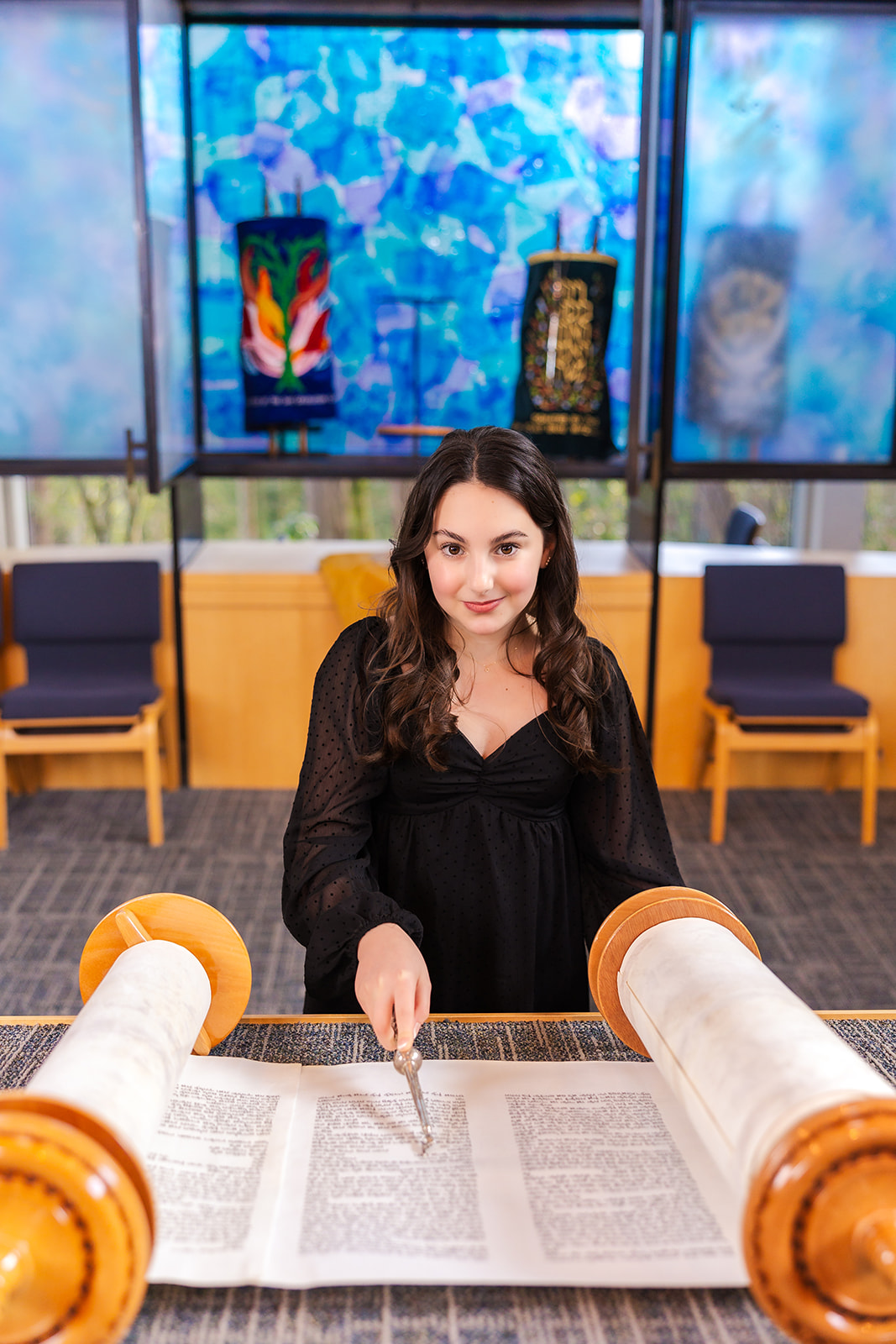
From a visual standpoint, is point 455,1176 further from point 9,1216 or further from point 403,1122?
point 9,1216

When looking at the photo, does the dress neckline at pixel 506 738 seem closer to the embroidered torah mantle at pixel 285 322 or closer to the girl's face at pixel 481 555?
the girl's face at pixel 481 555

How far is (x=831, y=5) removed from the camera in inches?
133

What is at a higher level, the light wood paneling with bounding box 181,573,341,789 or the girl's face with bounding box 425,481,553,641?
the girl's face with bounding box 425,481,553,641

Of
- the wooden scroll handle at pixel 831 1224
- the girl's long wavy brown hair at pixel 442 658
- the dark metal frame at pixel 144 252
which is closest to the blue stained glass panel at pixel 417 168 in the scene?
the dark metal frame at pixel 144 252

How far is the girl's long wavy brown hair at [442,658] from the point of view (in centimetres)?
130

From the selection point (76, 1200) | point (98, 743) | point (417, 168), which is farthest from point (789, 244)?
point (76, 1200)

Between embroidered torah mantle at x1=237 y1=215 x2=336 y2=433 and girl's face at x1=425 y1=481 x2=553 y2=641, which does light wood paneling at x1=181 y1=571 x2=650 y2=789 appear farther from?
girl's face at x1=425 y1=481 x2=553 y2=641

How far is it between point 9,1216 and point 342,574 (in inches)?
116

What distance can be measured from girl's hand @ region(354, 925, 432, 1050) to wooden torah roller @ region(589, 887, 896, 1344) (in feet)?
0.65

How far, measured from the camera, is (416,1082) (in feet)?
3.02

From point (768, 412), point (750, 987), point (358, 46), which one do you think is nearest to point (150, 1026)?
point (750, 987)

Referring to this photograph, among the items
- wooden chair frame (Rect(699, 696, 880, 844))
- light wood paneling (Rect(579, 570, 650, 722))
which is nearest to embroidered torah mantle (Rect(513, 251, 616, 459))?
light wood paneling (Rect(579, 570, 650, 722))

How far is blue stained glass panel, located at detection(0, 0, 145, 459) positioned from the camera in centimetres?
330

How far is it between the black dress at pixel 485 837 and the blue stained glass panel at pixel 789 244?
251 cm
